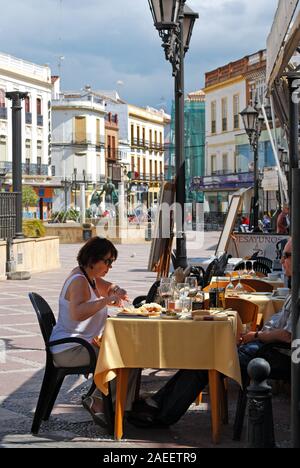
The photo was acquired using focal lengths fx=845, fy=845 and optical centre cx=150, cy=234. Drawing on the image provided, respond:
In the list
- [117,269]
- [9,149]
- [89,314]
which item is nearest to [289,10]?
[89,314]

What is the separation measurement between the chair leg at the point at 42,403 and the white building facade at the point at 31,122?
5049 cm

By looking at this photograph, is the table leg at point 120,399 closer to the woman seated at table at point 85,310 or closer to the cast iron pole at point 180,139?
the woman seated at table at point 85,310

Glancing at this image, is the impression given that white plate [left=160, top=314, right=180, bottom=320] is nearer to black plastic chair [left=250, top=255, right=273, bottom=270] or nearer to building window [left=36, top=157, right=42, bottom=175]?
black plastic chair [left=250, top=255, right=273, bottom=270]

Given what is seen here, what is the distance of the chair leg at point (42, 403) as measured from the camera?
5.76 metres

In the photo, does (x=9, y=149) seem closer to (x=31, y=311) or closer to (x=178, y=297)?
(x=31, y=311)

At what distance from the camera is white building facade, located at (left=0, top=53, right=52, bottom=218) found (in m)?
57.0

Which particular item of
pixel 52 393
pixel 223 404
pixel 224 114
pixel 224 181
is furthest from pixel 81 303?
pixel 224 181

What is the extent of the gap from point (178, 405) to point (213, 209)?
190 ft

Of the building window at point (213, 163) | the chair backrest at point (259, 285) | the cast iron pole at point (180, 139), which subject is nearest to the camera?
the chair backrest at point (259, 285)

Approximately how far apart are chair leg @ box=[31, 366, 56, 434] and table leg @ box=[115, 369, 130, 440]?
1.83 ft

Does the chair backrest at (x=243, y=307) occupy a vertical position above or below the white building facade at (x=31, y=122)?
below

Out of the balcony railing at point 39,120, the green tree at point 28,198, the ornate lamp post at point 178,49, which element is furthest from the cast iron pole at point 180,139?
the balcony railing at point 39,120

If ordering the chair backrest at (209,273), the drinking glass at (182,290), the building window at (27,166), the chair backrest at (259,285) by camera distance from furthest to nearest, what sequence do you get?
the building window at (27,166) → the chair backrest at (209,273) → the chair backrest at (259,285) → the drinking glass at (182,290)

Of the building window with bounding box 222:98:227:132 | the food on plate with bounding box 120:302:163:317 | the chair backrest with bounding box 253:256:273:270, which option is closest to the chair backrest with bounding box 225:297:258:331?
the food on plate with bounding box 120:302:163:317
